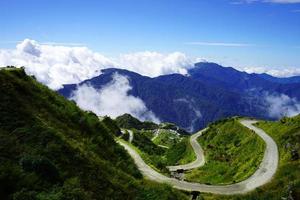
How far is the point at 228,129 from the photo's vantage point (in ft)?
437

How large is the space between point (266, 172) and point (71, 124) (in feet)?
117

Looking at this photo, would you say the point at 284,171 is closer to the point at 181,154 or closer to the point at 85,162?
the point at 85,162

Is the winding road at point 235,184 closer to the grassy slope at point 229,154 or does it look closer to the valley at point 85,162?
the valley at point 85,162

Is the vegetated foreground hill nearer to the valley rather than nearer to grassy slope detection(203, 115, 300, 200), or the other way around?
the valley

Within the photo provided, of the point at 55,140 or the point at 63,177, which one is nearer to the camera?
the point at 63,177

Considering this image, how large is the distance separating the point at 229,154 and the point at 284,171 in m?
41.8

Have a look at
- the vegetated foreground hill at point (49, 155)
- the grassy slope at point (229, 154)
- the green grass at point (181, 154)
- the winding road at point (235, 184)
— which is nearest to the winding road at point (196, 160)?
the green grass at point (181, 154)

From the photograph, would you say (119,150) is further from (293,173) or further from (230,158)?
(230,158)

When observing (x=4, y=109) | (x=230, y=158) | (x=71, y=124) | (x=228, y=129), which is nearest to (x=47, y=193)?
(x=4, y=109)

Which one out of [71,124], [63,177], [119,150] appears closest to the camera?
[63,177]

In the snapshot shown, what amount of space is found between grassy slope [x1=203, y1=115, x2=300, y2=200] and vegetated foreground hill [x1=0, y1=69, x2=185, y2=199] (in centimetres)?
1358

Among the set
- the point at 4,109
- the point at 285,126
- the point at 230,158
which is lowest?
the point at 230,158

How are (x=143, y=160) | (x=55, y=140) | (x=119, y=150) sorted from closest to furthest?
(x=55, y=140) → (x=119, y=150) → (x=143, y=160)

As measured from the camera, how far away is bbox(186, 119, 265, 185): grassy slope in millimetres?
80012
